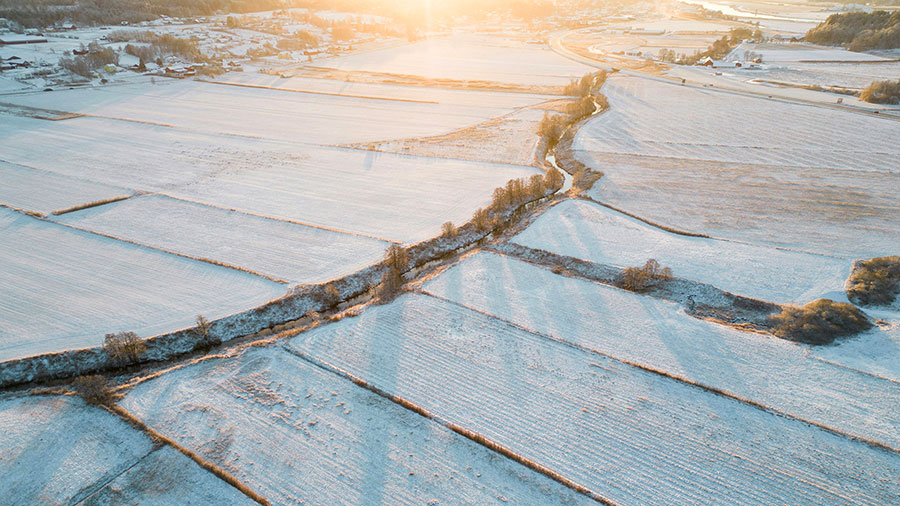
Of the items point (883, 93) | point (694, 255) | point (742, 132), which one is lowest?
point (694, 255)

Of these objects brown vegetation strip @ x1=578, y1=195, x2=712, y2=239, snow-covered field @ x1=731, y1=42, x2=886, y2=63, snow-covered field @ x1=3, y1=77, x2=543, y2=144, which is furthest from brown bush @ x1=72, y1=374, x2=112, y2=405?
snow-covered field @ x1=731, y1=42, x2=886, y2=63

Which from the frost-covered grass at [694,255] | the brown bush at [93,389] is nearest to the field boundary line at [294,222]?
the frost-covered grass at [694,255]

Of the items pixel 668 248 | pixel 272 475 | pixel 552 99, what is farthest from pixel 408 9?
pixel 272 475

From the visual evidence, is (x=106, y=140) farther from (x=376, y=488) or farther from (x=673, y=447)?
(x=673, y=447)

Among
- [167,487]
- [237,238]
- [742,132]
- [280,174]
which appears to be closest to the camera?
[167,487]

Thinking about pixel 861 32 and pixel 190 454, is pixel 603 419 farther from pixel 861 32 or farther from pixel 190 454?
pixel 861 32

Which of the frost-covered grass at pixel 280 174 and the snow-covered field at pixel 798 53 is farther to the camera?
the snow-covered field at pixel 798 53

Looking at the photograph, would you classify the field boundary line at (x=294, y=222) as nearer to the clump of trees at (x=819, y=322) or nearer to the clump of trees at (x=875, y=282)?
the clump of trees at (x=819, y=322)

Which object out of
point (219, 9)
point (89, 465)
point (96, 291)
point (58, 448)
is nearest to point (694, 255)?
point (89, 465)
